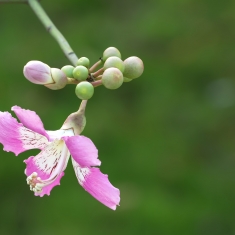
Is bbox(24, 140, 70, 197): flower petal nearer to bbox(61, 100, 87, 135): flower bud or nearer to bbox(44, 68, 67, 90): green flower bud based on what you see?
bbox(61, 100, 87, 135): flower bud

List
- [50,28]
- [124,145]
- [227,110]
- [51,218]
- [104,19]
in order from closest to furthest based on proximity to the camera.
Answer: [50,28] < [51,218] < [124,145] < [227,110] < [104,19]

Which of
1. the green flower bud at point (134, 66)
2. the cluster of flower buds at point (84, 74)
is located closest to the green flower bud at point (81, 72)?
the cluster of flower buds at point (84, 74)

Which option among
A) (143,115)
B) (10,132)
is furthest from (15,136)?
(143,115)

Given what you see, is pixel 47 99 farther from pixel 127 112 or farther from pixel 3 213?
pixel 3 213

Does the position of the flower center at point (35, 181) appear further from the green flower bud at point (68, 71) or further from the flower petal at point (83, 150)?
the green flower bud at point (68, 71)

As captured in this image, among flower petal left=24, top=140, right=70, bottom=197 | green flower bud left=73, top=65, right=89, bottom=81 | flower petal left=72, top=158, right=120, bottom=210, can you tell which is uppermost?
green flower bud left=73, top=65, right=89, bottom=81

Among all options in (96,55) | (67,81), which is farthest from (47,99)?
(67,81)

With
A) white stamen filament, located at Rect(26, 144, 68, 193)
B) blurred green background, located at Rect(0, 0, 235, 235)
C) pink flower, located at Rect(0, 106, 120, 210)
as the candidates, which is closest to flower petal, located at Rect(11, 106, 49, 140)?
pink flower, located at Rect(0, 106, 120, 210)
